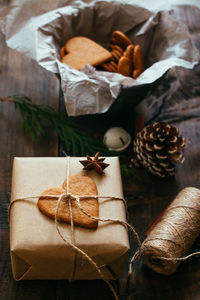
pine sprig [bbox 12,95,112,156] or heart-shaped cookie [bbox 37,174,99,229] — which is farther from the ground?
heart-shaped cookie [bbox 37,174,99,229]

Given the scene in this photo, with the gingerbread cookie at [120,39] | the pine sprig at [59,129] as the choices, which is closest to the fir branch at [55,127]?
the pine sprig at [59,129]

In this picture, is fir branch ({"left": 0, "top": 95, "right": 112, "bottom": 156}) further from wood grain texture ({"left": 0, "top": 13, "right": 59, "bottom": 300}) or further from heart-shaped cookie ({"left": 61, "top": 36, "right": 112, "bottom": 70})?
heart-shaped cookie ({"left": 61, "top": 36, "right": 112, "bottom": 70})

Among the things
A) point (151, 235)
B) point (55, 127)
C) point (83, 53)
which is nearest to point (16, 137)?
point (55, 127)

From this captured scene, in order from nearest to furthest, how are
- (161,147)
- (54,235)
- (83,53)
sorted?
(54,235)
(161,147)
(83,53)

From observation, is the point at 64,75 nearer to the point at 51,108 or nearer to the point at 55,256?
the point at 51,108

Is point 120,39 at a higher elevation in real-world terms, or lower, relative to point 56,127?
higher

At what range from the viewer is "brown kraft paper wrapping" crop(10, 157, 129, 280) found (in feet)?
2.29

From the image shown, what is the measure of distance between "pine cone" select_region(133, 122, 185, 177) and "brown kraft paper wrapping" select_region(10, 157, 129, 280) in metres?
0.16

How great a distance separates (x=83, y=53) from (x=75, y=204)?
0.49 meters

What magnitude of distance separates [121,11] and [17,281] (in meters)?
0.76

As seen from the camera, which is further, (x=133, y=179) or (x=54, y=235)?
(x=133, y=179)

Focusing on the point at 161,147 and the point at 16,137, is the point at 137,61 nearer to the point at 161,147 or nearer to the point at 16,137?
the point at 161,147

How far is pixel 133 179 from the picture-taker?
3.20 ft

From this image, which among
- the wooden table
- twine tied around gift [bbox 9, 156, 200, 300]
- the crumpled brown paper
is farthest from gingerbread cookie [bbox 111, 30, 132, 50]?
twine tied around gift [bbox 9, 156, 200, 300]
